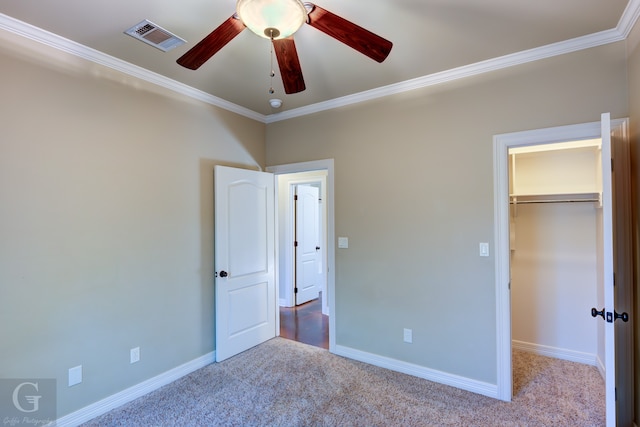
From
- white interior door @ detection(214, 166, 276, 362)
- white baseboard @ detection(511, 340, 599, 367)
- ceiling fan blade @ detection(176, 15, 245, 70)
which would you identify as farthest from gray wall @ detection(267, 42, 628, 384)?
ceiling fan blade @ detection(176, 15, 245, 70)

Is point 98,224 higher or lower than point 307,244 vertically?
higher

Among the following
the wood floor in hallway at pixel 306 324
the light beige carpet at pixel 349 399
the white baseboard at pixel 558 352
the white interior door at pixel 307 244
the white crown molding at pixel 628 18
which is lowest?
the wood floor in hallway at pixel 306 324

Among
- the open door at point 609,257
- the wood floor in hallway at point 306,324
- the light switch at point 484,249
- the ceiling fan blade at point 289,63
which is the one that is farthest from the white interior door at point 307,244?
the ceiling fan blade at point 289,63

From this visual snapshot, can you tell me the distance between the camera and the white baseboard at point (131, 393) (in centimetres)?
227

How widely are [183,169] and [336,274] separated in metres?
1.85

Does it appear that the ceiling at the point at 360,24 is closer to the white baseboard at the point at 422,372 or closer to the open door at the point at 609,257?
the open door at the point at 609,257

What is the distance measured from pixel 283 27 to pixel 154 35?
3.74ft

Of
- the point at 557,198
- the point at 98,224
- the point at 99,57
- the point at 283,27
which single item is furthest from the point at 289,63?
the point at 557,198

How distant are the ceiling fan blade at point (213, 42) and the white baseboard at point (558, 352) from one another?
3974 millimetres

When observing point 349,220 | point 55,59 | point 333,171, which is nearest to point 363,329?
point 349,220

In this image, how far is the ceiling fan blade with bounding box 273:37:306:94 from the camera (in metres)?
1.64

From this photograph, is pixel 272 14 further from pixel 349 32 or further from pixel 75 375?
pixel 75 375

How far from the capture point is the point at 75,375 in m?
2.29

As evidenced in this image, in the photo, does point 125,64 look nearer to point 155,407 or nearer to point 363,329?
point 155,407
